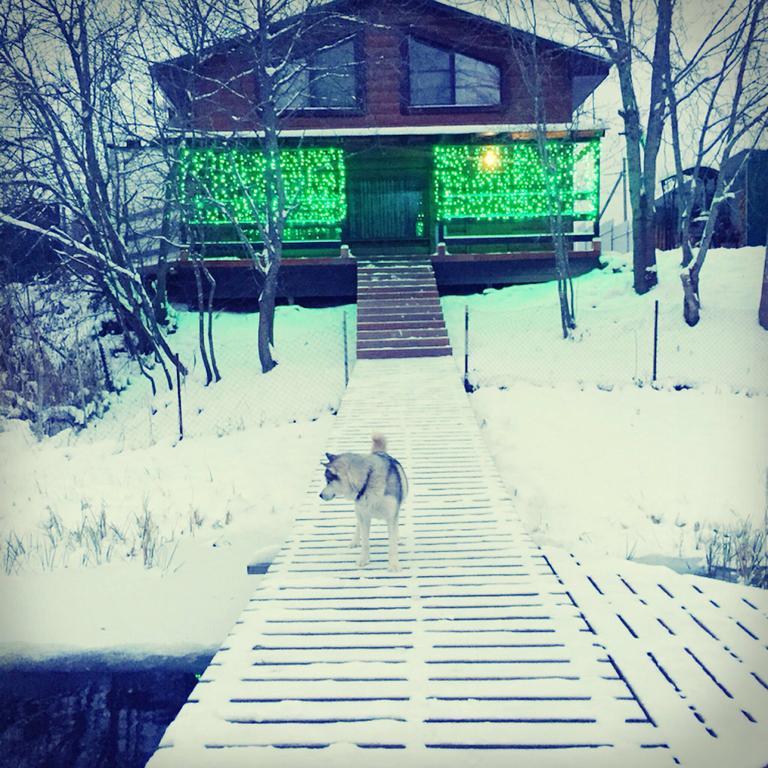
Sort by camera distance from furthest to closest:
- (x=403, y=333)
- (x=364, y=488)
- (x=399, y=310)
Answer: (x=399, y=310), (x=403, y=333), (x=364, y=488)

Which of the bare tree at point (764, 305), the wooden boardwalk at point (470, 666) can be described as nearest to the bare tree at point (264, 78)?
the wooden boardwalk at point (470, 666)

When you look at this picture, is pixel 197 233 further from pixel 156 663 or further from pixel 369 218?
pixel 156 663

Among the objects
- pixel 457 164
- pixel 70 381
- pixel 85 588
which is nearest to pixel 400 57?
pixel 457 164

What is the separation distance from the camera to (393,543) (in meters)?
5.39

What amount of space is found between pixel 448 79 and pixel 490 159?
2.93m

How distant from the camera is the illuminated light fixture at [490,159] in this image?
20812 millimetres

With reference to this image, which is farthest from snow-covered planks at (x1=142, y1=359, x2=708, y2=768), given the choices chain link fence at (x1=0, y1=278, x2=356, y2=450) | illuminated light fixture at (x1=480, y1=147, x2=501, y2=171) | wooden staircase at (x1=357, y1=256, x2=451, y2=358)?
illuminated light fixture at (x1=480, y1=147, x2=501, y2=171)

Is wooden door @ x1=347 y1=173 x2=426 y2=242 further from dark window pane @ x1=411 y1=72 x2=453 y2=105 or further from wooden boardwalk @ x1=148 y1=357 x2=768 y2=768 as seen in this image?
wooden boardwalk @ x1=148 y1=357 x2=768 y2=768

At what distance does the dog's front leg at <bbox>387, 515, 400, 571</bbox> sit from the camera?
17.5 ft

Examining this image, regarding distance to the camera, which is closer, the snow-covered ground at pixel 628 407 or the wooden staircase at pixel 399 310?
the snow-covered ground at pixel 628 407

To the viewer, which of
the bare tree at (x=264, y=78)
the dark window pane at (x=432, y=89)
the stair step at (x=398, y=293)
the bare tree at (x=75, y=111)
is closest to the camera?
the bare tree at (x=75, y=111)

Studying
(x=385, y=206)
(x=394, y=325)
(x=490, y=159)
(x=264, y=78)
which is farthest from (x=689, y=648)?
(x=385, y=206)

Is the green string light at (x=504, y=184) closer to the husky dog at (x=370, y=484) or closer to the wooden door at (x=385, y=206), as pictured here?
the wooden door at (x=385, y=206)

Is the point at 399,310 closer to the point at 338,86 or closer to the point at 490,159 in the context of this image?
the point at 490,159
